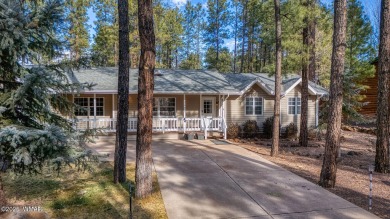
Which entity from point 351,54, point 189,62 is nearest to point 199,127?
point 351,54

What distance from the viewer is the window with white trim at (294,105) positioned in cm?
1733

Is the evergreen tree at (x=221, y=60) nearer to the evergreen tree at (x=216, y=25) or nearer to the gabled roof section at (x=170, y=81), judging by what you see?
the evergreen tree at (x=216, y=25)

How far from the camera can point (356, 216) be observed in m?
5.07

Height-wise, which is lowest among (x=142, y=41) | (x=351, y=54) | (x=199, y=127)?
(x=199, y=127)

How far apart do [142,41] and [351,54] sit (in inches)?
910

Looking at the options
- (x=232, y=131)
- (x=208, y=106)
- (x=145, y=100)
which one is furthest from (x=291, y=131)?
(x=145, y=100)

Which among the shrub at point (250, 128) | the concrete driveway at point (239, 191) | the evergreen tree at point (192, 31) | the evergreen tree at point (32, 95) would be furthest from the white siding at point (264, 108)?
the evergreen tree at point (192, 31)

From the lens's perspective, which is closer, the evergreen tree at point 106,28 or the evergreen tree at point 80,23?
the evergreen tree at point 80,23

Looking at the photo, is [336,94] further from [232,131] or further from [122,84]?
[232,131]

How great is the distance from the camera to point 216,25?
32688 mm

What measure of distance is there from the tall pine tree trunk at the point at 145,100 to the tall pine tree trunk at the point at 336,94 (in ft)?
15.4

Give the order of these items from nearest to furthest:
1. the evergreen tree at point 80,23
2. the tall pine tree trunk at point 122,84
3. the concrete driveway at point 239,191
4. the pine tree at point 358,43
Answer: the concrete driveway at point 239,191
the tall pine tree trunk at point 122,84
the pine tree at point 358,43
the evergreen tree at point 80,23

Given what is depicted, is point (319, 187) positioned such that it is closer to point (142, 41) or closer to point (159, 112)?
point (142, 41)

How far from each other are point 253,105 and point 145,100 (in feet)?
39.3
